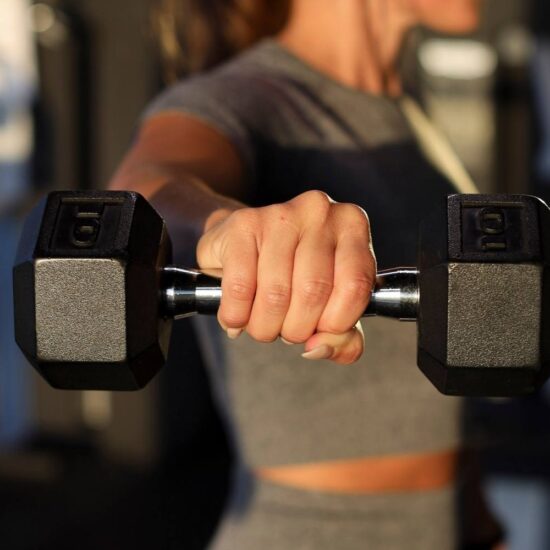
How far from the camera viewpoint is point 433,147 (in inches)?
31.6

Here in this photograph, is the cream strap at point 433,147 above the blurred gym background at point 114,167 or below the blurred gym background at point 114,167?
above

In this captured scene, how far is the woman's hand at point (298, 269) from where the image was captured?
41cm

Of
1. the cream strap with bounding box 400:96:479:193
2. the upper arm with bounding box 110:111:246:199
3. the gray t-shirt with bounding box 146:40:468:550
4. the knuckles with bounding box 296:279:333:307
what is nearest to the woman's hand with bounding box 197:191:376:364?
the knuckles with bounding box 296:279:333:307

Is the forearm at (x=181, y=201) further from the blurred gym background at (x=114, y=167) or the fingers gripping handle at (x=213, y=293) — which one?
the blurred gym background at (x=114, y=167)

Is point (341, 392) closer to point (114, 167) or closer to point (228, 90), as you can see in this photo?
point (228, 90)

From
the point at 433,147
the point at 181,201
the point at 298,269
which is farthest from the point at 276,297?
the point at 433,147

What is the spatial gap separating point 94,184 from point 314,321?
2195 mm

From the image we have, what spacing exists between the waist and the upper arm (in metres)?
0.25

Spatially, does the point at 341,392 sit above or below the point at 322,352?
below

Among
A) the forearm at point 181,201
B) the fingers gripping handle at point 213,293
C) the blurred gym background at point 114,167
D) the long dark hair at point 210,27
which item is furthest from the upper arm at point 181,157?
the blurred gym background at point 114,167

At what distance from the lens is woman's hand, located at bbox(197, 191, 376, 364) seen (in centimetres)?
41

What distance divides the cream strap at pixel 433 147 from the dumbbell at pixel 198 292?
32 cm

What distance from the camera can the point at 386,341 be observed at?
0.70 m

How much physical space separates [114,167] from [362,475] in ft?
6.37
